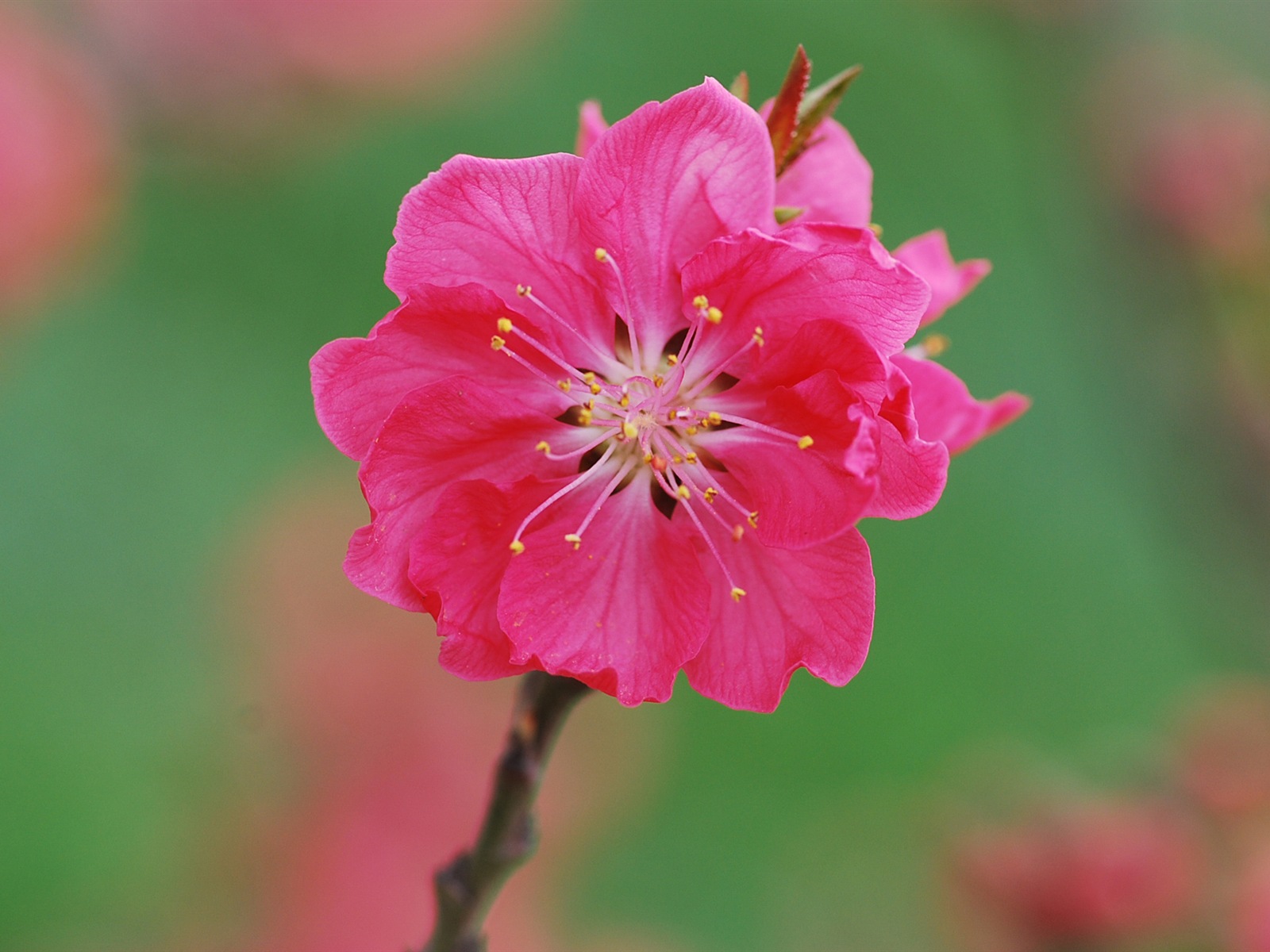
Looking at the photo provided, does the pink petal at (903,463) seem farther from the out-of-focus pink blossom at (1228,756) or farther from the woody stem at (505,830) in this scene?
the out-of-focus pink blossom at (1228,756)

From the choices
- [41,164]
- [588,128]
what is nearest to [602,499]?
[588,128]

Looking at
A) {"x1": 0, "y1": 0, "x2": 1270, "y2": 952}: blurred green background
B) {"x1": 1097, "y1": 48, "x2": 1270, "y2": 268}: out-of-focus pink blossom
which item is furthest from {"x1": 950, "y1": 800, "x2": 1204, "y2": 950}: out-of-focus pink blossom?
{"x1": 1097, "y1": 48, "x2": 1270, "y2": 268}: out-of-focus pink blossom

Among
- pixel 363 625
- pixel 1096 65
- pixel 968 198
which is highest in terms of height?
pixel 968 198

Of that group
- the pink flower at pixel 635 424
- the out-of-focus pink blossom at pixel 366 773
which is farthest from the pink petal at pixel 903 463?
the out-of-focus pink blossom at pixel 366 773

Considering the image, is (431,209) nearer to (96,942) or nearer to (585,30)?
(96,942)

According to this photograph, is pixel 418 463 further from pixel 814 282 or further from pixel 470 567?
pixel 814 282

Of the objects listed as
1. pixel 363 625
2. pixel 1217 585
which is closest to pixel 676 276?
pixel 1217 585
